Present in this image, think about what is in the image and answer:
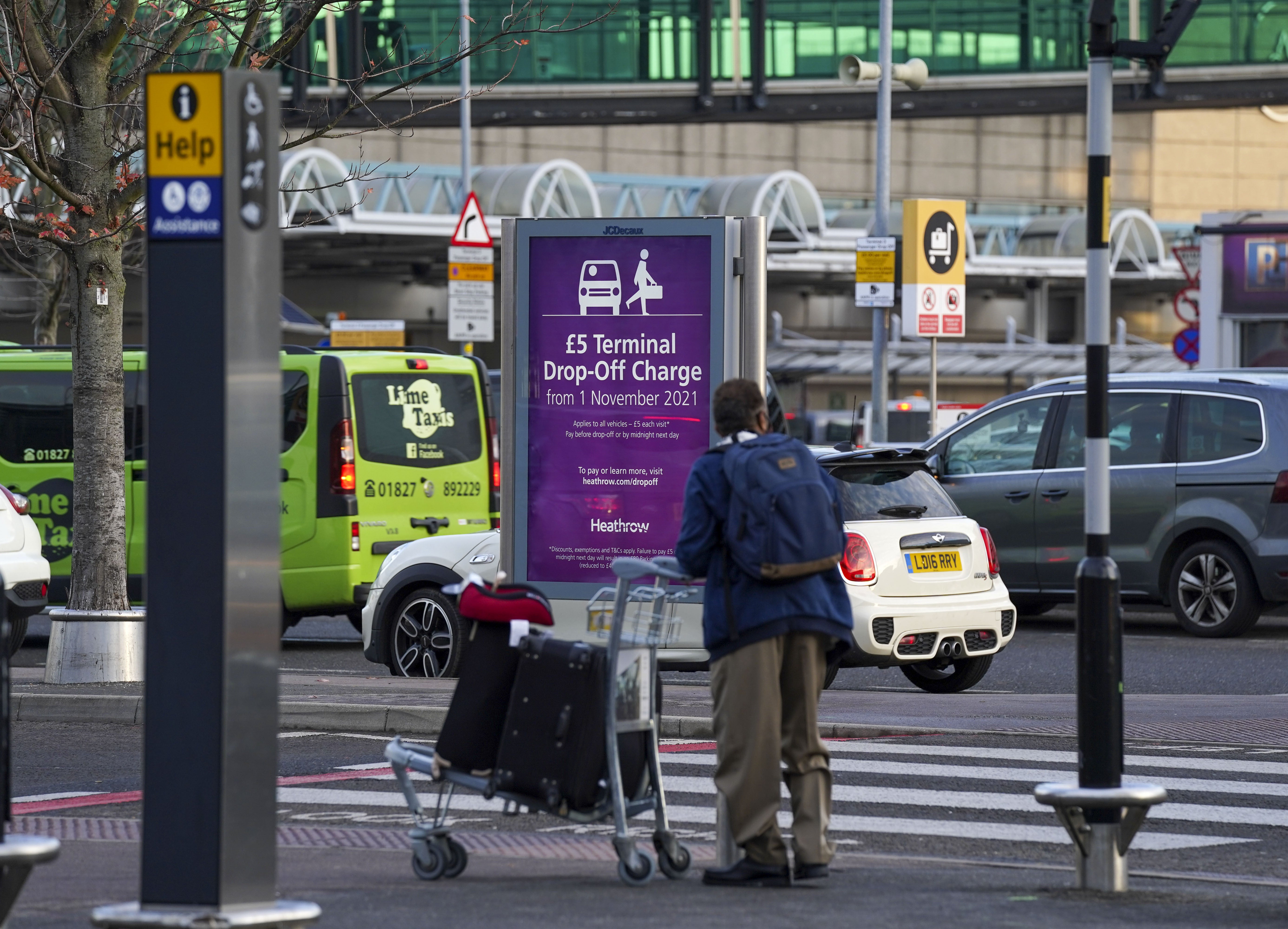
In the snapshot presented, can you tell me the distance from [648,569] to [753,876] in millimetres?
1014

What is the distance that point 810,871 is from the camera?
6539 mm

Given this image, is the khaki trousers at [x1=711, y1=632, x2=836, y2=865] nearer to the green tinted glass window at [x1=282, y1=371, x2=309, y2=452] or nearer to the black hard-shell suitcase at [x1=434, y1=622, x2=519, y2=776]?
the black hard-shell suitcase at [x1=434, y1=622, x2=519, y2=776]

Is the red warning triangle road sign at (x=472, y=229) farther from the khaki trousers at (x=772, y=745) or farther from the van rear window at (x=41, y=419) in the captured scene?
the khaki trousers at (x=772, y=745)

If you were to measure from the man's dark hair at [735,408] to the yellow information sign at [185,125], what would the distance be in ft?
7.64

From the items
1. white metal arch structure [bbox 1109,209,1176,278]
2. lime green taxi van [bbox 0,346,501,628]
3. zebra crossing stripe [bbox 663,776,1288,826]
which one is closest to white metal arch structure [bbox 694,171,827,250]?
white metal arch structure [bbox 1109,209,1176,278]

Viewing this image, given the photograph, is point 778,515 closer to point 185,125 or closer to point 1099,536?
point 1099,536

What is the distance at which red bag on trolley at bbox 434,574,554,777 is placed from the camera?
21.9 feet

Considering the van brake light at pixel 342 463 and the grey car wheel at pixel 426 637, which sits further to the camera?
the van brake light at pixel 342 463

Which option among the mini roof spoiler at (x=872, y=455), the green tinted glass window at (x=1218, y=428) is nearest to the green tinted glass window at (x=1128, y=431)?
the green tinted glass window at (x=1218, y=428)

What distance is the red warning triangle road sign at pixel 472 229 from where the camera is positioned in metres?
21.0

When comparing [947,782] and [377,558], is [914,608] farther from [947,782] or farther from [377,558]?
[377,558]

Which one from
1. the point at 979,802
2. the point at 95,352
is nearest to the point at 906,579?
the point at 979,802

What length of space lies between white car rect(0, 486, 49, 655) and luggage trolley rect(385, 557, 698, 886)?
21.7ft

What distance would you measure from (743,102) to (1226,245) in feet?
54.7
